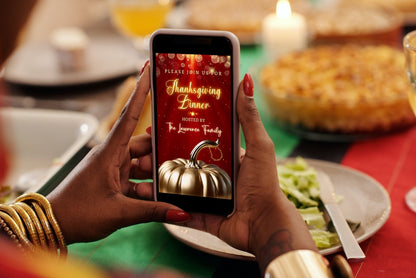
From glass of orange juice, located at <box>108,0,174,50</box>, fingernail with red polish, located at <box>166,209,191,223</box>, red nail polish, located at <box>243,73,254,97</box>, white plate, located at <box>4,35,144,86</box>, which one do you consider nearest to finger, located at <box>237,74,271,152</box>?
red nail polish, located at <box>243,73,254,97</box>

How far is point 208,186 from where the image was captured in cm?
60

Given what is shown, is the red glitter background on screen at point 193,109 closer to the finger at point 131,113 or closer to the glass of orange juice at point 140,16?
the finger at point 131,113

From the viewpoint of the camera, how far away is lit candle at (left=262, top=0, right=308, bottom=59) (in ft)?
5.03

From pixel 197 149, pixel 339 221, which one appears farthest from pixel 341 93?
pixel 197 149

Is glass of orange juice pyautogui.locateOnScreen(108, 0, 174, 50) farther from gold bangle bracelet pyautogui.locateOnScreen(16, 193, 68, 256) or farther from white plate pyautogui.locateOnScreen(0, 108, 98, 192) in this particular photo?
gold bangle bracelet pyautogui.locateOnScreen(16, 193, 68, 256)

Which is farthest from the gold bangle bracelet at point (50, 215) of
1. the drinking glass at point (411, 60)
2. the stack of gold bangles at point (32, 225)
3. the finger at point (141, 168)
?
the drinking glass at point (411, 60)

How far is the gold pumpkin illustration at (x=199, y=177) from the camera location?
0.60m

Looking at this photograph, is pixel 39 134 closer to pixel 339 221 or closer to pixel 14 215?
pixel 14 215

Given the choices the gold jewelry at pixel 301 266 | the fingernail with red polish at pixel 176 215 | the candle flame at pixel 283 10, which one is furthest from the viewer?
the candle flame at pixel 283 10

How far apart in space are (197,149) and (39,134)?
61cm

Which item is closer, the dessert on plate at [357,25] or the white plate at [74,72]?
the white plate at [74,72]

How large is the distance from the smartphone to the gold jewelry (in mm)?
99

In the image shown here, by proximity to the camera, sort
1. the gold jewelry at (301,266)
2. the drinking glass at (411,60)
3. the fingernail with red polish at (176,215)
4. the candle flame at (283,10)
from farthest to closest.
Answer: the candle flame at (283,10) → the drinking glass at (411,60) → the fingernail with red polish at (176,215) → the gold jewelry at (301,266)

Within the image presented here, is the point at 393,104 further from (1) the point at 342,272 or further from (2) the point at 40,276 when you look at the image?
(2) the point at 40,276
